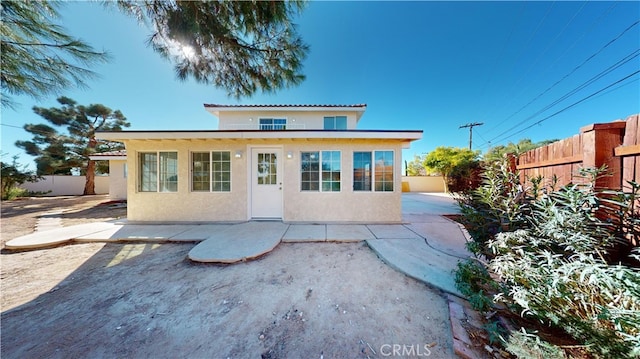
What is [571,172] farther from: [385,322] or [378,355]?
[378,355]

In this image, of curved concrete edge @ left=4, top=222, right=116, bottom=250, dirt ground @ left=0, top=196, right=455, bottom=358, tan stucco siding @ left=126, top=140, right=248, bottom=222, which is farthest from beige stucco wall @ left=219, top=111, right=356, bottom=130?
dirt ground @ left=0, top=196, right=455, bottom=358

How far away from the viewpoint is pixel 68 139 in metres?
14.2

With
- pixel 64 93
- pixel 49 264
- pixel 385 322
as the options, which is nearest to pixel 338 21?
pixel 64 93

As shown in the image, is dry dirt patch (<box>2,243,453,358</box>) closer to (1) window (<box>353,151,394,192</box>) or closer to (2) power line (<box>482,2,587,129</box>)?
(1) window (<box>353,151,394,192</box>)

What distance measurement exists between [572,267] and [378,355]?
1.65m

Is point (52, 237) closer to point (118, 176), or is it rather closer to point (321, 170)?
point (321, 170)

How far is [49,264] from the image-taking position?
10.8 feet

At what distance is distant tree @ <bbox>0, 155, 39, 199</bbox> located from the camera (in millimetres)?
11094

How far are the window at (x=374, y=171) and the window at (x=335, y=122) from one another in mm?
4576

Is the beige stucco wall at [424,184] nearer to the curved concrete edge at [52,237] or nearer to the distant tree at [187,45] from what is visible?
the distant tree at [187,45]

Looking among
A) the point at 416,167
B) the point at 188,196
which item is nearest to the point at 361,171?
the point at 188,196

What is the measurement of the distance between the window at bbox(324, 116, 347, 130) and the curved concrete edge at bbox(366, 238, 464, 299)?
22.4ft

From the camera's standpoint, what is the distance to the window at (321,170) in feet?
18.1

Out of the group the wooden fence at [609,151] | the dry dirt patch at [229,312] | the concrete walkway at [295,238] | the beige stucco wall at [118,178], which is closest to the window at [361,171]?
the concrete walkway at [295,238]
